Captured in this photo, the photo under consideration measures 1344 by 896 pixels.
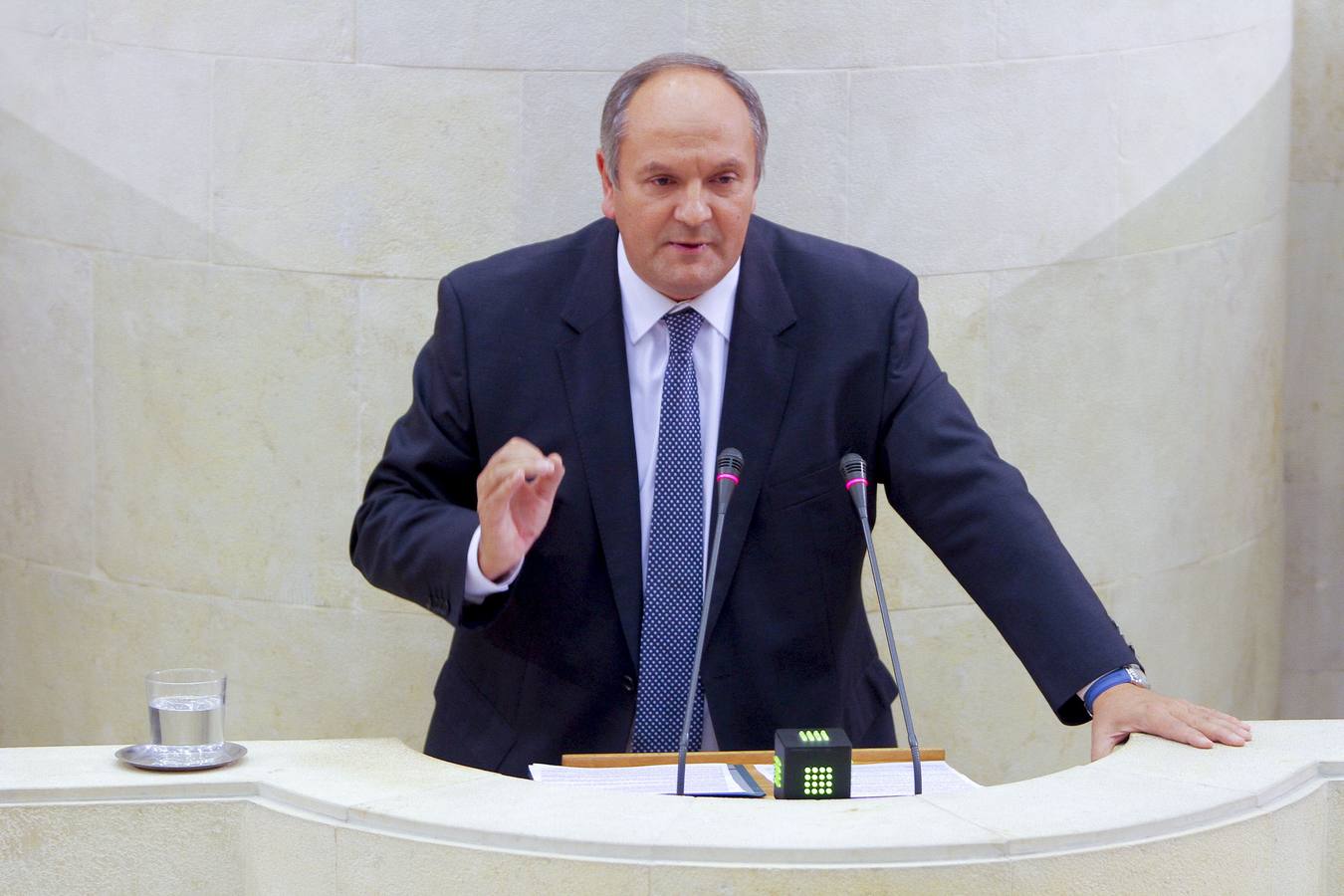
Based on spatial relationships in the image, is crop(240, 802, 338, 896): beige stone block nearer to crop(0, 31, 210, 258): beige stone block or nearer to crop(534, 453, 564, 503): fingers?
crop(534, 453, 564, 503): fingers

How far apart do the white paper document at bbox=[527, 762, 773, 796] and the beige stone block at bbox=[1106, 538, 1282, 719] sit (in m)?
2.64

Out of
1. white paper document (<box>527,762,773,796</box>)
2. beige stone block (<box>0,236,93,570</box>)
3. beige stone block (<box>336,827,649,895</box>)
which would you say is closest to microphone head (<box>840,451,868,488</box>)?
white paper document (<box>527,762,773,796</box>)

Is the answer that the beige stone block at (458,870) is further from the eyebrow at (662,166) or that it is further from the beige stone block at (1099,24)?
the beige stone block at (1099,24)

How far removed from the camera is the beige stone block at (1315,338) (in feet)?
19.4

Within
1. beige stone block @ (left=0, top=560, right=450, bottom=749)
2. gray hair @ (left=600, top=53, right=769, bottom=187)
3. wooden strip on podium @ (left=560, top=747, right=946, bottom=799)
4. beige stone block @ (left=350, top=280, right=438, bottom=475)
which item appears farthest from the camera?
beige stone block @ (left=0, top=560, right=450, bottom=749)

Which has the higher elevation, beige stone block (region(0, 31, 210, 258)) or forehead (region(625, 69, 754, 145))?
beige stone block (region(0, 31, 210, 258))

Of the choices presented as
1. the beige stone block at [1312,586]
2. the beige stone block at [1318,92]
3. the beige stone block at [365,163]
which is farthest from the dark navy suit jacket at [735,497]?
the beige stone block at [1312,586]

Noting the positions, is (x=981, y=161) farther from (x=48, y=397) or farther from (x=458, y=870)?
(x=458, y=870)

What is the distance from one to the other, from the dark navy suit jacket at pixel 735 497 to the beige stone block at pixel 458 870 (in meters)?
0.91

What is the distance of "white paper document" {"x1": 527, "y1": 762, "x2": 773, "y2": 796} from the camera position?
8.61 ft

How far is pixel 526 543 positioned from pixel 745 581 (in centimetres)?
53

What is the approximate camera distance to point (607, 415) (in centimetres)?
336

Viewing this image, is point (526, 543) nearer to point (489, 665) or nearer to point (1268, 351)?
point (489, 665)

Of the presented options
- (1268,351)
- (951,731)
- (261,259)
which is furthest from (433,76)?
(1268,351)
